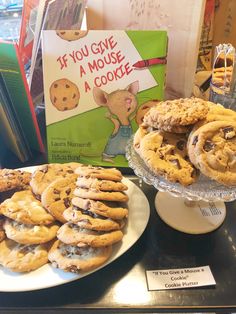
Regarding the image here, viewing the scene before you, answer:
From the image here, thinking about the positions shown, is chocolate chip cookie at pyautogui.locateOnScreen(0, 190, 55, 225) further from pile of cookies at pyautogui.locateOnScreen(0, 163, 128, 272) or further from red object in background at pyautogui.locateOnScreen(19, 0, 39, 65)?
red object in background at pyautogui.locateOnScreen(19, 0, 39, 65)

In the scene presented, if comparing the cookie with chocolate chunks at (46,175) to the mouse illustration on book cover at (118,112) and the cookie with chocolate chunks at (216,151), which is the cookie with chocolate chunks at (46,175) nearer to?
the mouse illustration on book cover at (118,112)

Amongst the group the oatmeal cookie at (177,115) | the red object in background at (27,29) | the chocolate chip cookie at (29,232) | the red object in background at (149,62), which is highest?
the red object in background at (27,29)

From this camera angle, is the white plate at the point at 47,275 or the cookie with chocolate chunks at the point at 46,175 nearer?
the white plate at the point at 47,275

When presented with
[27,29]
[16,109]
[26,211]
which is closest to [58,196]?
[26,211]

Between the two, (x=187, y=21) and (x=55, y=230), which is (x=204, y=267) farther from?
(x=187, y=21)

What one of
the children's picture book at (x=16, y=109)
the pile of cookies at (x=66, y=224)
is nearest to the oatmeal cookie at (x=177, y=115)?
the pile of cookies at (x=66, y=224)

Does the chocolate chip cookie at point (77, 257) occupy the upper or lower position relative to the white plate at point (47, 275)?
upper

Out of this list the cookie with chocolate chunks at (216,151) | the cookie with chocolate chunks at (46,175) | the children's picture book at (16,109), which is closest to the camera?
the cookie with chocolate chunks at (216,151)

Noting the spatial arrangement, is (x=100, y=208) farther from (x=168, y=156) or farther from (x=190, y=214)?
(x=190, y=214)
